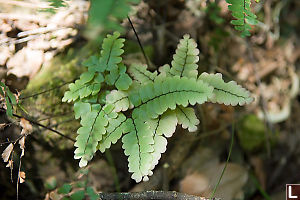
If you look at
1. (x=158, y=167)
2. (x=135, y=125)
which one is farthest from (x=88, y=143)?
(x=158, y=167)

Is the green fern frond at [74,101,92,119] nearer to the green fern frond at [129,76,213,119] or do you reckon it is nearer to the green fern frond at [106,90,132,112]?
the green fern frond at [106,90,132,112]

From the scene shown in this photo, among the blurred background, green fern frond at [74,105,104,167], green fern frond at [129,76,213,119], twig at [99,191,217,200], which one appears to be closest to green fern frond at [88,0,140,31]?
the blurred background

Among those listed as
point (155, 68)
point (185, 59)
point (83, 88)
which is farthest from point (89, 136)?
point (155, 68)

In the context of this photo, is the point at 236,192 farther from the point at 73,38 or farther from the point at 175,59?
the point at 73,38

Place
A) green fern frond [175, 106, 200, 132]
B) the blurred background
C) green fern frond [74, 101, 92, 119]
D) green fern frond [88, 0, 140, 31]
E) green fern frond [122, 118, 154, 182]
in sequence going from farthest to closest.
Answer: the blurred background, green fern frond [74, 101, 92, 119], green fern frond [175, 106, 200, 132], green fern frond [122, 118, 154, 182], green fern frond [88, 0, 140, 31]

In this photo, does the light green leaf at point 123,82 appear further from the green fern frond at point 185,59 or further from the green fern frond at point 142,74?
the green fern frond at point 185,59

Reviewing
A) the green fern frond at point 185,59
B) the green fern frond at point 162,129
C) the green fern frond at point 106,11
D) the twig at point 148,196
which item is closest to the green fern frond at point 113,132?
the green fern frond at point 162,129

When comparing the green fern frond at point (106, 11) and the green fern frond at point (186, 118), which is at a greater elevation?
the green fern frond at point (106, 11)
